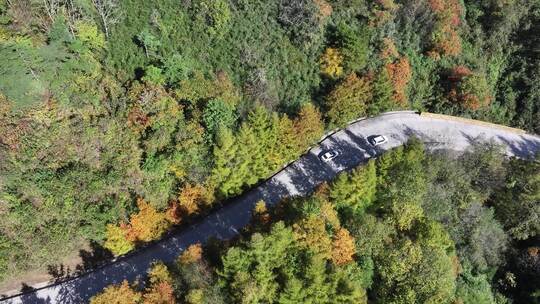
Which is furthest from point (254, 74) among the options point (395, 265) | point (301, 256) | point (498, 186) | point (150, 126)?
point (498, 186)

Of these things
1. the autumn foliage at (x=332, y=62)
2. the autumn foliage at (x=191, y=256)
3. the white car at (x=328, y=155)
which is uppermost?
the autumn foliage at (x=332, y=62)

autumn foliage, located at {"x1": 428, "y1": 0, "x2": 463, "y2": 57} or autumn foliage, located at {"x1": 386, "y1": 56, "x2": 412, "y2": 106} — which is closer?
autumn foliage, located at {"x1": 386, "y1": 56, "x2": 412, "y2": 106}

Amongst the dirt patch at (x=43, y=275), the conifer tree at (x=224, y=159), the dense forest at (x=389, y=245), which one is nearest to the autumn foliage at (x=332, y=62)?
the dense forest at (x=389, y=245)

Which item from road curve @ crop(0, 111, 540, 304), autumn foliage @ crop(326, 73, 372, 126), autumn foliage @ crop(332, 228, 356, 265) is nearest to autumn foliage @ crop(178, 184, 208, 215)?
road curve @ crop(0, 111, 540, 304)

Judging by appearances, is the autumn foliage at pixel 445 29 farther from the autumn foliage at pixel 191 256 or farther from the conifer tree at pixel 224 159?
the autumn foliage at pixel 191 256

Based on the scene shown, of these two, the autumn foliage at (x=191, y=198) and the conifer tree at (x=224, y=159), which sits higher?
the conifer tree at (x=224, y=159)

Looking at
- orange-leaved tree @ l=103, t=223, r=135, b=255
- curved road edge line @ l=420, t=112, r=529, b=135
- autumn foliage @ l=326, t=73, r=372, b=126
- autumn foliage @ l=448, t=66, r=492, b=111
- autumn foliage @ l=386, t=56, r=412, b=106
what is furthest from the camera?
curved road edge line @ l=420, t=112, r=529, b=135

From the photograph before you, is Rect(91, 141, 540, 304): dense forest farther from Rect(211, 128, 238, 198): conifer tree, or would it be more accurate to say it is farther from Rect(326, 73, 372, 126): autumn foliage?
Rect(326, 73, 372, 126): autumn foliage
